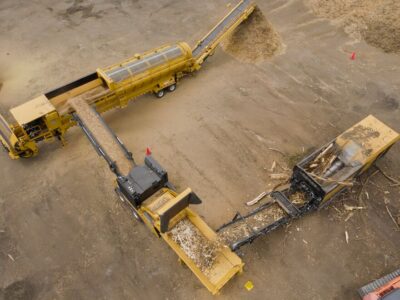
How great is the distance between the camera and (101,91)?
1328 cm

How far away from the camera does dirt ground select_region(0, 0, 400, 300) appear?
1030 centimetres

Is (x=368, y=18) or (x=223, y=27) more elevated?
(x=223, y=27)

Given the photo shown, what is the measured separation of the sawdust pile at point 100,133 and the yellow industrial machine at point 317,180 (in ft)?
12.2

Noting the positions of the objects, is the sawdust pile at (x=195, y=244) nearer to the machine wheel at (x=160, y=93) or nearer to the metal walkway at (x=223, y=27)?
the machine wheel at (x=160, y=93)

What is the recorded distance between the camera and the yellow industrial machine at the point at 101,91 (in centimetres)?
1206

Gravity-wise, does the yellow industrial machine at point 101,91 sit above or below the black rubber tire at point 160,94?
above

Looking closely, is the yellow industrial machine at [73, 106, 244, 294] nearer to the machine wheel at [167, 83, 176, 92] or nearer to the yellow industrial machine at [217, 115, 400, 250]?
the yellow industrial machine at [217, 115, 400, 250]

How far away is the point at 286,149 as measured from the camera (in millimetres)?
13438

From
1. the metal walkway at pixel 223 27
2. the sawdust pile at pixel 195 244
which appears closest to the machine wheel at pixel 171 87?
the metal walkway at pixel 223 27

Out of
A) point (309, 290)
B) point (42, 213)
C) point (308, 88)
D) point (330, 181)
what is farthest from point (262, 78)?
point (42, 213)

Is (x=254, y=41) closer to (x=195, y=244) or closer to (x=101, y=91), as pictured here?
(x=101, y=91)

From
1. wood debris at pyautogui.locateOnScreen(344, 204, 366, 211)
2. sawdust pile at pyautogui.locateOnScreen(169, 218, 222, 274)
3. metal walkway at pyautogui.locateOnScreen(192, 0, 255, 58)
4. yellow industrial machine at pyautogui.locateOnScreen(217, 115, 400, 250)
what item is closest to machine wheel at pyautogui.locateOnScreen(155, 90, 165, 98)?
metal walkway at pyautogui.locateOnScreen(192, 0, 255, 58)

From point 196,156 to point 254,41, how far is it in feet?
26.1

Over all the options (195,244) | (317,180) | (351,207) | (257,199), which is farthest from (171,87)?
(351,207)
